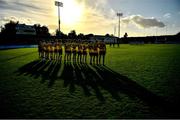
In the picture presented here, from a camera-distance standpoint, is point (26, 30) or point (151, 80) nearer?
point (151, 80)

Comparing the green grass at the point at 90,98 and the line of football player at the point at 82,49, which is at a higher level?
the line of football player at the point at 82,49

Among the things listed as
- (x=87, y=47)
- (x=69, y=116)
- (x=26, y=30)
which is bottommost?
(x=69, y=116)

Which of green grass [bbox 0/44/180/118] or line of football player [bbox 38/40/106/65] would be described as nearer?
green grass [bbox 0/44/180/118]

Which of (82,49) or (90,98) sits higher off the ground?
(82,49)

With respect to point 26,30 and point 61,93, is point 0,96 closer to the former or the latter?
point 61,93

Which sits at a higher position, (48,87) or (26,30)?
(26,30)

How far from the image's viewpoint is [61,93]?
6.89 meters

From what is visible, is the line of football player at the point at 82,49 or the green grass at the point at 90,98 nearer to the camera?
the green grass at the point at 90,98

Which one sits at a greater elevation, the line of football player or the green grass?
the line of football player

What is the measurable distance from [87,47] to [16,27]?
72180 mm

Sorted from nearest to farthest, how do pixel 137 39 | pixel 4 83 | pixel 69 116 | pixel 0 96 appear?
pixel 69 116
pixel 0 96
pixel 4 83
pixel 137 39

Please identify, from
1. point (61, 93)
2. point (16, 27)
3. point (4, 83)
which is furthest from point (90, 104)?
point (16, 27)

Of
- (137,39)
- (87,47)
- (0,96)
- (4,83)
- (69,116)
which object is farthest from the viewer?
(137,39)

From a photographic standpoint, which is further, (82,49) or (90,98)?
(82,49)
